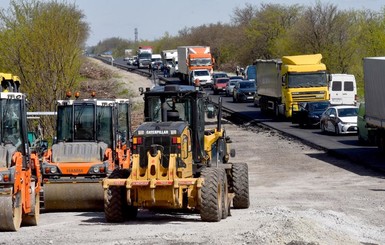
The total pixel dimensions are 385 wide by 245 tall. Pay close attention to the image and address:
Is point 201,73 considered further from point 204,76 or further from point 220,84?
point 220,84

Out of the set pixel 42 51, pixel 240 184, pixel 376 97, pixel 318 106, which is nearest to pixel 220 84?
pixel 318 106

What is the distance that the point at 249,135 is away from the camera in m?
49.7

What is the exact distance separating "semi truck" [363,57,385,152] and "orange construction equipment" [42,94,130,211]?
12.5 metres

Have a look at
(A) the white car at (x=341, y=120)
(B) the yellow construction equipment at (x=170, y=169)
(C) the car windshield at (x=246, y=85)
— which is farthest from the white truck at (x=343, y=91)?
(B) the yellow construction equipment at (x=170, y=169)

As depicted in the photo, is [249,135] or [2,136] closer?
[2,136]

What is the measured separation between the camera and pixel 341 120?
45.4m

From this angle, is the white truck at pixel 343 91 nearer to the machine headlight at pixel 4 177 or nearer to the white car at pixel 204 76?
the white car at pixel 204 76

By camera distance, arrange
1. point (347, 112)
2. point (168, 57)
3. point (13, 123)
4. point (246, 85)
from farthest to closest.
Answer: point (168, 57) → point (246, 85) → point (347, 112) → point (13, 123)

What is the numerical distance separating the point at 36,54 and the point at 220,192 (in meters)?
29.6

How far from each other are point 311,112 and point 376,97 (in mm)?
15512

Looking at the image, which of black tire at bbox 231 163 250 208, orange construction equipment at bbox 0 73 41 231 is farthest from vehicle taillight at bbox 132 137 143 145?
black tire at bbox 231 163 250 208

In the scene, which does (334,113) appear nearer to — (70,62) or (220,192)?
(70,62)

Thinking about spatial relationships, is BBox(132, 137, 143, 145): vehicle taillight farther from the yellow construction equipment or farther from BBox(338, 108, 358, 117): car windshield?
BBox(338, 108, 358, 117): car windshield

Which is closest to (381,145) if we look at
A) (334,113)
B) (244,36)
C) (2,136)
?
(334,113)
